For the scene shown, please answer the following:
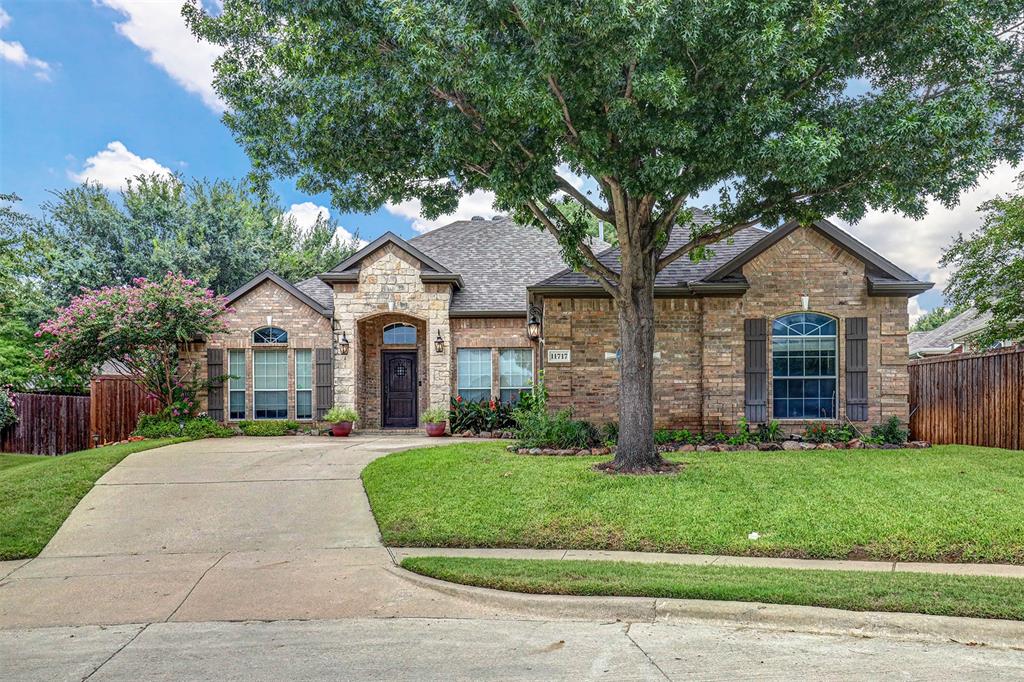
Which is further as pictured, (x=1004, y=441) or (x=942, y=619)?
(x=1004, y=441)

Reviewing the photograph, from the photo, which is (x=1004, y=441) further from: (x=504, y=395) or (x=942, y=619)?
(x=504, y=395)

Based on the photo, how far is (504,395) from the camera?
1681 cm

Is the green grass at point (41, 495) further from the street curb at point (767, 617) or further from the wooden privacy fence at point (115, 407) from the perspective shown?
the street curb at point (767, 617)

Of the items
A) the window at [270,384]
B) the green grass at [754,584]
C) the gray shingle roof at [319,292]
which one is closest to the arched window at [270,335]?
the window at [270,384]

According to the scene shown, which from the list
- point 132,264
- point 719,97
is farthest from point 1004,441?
point 132,264

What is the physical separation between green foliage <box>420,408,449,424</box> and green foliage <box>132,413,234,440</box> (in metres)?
4.85

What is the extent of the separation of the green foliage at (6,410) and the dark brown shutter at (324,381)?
29.1ft

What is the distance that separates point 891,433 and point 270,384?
568 inches

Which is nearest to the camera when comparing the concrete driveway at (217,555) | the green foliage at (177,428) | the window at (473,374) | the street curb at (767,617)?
the street curb at (767,617)

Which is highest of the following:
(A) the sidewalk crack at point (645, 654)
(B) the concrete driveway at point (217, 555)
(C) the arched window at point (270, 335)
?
(C) the arched window at point (270, 335)

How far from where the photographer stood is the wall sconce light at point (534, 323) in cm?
1498

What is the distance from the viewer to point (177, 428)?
15.6m

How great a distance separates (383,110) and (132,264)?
19047mm

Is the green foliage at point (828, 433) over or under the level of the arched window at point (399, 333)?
under
